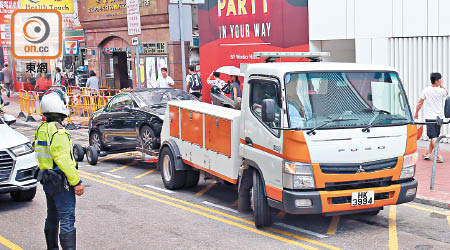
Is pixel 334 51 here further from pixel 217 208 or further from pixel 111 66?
pixel 111 66

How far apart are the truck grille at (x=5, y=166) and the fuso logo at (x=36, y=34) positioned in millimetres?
20891

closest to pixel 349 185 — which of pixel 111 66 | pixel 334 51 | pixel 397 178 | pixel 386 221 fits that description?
pixel 397 178

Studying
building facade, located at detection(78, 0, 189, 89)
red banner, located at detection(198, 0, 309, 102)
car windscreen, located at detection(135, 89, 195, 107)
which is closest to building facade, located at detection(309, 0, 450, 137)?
→ red banner, located at detection(198, 0, 309, 102)

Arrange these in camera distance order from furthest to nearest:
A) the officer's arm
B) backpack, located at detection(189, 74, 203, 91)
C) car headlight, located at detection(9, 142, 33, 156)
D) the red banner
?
backpack, located at detection(189, 74, 203, 91)
the red banner
car headlight, located at detection(9, 142, 33, 156)
the officer's arm

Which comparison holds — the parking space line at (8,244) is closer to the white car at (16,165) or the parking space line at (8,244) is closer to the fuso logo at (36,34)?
the white car at (16,165)

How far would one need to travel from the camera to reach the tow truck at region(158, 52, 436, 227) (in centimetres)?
795

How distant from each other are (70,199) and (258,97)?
3.01 m

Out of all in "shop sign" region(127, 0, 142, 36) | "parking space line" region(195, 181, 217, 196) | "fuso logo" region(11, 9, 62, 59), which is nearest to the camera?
"parking space line" region(195, 181, 217, 196)

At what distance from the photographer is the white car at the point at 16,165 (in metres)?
9.93

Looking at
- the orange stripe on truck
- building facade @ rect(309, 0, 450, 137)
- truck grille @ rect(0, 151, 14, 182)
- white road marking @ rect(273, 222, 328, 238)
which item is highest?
building facade @ rect(309, 0, 450, 137)

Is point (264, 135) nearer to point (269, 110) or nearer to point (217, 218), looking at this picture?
point (269, 110)

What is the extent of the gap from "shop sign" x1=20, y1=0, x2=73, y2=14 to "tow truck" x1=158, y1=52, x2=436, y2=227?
70.8ft

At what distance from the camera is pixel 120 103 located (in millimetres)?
14344

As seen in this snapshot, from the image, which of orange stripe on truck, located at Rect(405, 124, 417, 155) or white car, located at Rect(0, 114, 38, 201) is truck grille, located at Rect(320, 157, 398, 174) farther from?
white car, located at Rect(0, 114, 38, 201)
